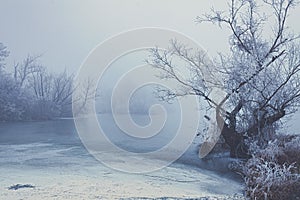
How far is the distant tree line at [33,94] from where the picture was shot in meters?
23.1

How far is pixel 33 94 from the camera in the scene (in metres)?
27.6

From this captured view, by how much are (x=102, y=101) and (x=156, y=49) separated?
2103 centimetres

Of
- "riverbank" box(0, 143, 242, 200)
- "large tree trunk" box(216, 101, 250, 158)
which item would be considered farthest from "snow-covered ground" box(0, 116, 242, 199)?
"large tree trunk" box(216, 101, 250, 158)

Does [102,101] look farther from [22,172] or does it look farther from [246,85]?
[22,172]

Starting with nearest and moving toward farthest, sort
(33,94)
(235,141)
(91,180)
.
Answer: (91,180)
(235,141)
(33,94)

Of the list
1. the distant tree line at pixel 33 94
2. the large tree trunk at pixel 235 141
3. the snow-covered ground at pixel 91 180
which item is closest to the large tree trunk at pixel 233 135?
the large tree trunk at pixel 235 141

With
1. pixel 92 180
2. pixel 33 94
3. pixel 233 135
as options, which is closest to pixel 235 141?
pixel 233 135

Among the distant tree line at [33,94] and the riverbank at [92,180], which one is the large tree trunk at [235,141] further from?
the distant tree line at [33,94]

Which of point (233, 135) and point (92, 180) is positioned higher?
point (233, 135)

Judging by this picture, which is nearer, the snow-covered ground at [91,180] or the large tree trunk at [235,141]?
the snow-covered ground at [91,180]

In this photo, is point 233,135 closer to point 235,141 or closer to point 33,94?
point 235,141

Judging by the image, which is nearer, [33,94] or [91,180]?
[91,180]

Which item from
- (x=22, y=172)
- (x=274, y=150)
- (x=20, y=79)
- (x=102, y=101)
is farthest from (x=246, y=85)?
(x=20, y=79)

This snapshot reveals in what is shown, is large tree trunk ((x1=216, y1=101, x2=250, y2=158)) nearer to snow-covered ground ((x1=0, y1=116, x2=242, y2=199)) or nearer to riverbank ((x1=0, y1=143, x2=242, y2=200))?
snow-covered ground ((x1=0, y1=116, x2=242, y2=199))
